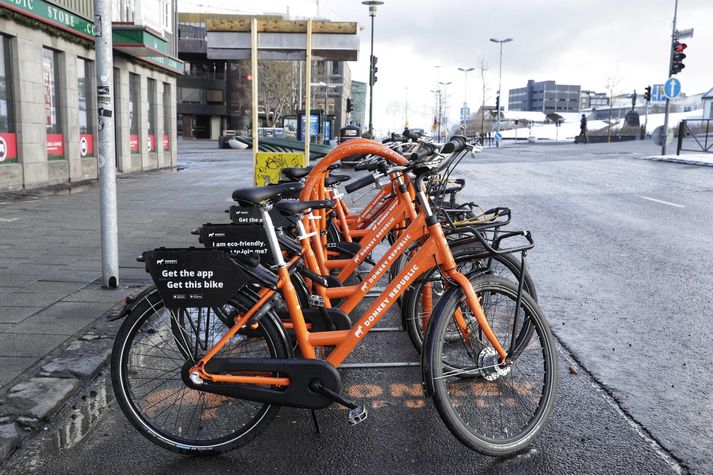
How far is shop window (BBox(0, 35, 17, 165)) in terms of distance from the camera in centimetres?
1335

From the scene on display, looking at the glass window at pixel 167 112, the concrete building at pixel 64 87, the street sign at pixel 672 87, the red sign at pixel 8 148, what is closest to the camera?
the red sign at pixel 8 148

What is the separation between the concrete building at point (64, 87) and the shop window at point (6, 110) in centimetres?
2

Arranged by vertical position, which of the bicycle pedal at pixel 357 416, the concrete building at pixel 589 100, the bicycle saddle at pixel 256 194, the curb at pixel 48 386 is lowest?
the curb at pixel 48 386

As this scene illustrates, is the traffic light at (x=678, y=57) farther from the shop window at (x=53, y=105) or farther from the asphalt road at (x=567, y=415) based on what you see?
the asphalt road at (x=567, y=415)

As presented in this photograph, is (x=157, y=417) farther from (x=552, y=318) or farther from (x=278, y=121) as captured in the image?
(x=278, y=121)

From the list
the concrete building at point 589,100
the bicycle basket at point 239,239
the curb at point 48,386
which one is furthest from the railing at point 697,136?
the concrete building at point 589,100

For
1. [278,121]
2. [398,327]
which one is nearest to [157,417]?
[398,327]

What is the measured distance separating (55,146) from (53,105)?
3.18 ft

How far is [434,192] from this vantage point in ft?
16.1

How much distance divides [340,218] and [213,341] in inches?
126

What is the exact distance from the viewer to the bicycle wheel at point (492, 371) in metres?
3.04

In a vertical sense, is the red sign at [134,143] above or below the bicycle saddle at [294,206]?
below

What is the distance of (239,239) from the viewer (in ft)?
12.2

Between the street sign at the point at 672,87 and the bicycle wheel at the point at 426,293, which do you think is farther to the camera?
the street sign at the point at 672,87
